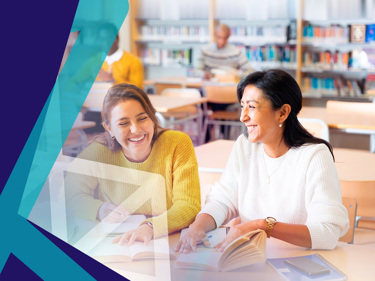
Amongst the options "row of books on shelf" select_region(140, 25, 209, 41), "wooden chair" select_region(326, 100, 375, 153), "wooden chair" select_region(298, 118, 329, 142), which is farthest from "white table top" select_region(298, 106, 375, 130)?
"row of books on shelf" select_region(140, 25, 209, 41)

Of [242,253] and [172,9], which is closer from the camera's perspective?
[242,253]

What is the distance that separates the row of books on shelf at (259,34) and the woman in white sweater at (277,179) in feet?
17.7

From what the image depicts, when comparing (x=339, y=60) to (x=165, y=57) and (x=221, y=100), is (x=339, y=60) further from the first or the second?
(x=165, y=57)

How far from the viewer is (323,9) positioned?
21.7 ft

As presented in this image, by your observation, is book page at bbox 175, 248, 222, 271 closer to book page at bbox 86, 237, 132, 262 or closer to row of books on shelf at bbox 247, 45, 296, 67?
book page at bbox 86, 237, 132, 262

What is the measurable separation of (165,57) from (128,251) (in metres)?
6.55

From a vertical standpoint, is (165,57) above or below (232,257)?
above

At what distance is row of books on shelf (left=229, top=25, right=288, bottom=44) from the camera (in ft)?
22.4

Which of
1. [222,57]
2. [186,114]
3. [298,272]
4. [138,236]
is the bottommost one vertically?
[186,114]

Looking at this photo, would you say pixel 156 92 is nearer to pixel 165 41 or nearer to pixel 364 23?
pixel 165 41

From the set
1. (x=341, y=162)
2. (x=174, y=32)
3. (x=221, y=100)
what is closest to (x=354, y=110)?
(x=341, y=162)

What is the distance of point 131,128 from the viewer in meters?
1.20

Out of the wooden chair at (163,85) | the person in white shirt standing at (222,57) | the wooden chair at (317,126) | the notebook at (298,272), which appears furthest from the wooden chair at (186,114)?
the notebook at (298,272)
